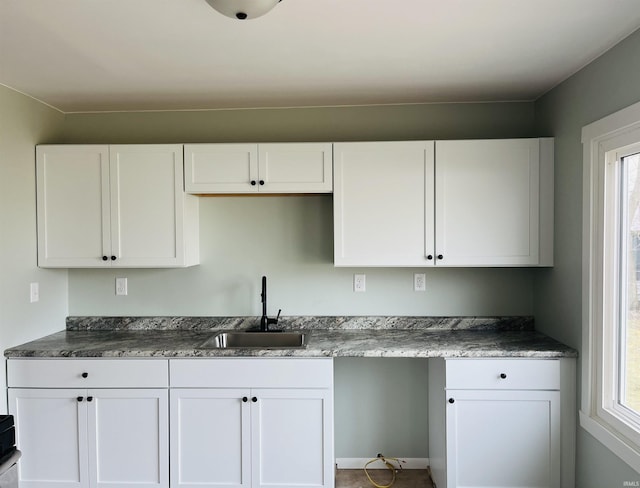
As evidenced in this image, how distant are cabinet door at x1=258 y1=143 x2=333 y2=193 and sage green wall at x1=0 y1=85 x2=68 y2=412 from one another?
142 cm

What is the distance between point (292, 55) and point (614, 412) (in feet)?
7.74

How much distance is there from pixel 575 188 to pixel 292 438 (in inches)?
81.8

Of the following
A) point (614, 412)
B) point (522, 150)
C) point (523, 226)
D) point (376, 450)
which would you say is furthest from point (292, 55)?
point (376, 450)

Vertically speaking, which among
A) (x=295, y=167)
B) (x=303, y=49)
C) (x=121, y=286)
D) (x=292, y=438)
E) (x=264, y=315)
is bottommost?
(x=292, y=438)

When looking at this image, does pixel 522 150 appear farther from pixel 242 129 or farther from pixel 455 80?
pixel 242 129

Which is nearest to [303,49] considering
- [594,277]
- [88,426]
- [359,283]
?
[359,283]

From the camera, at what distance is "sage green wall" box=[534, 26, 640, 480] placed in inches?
70.7

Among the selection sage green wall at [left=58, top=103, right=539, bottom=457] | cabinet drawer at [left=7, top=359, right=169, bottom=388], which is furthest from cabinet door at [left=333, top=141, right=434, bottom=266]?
cabinet drawer at [left=7, top=359, right=169, bottom=388]

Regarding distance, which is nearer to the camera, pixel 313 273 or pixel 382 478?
pixel 382 478

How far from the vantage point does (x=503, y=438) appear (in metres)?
2.15

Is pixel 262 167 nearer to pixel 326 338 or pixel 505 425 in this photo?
pixel 326 338

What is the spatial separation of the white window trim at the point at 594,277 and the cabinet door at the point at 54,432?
272cm

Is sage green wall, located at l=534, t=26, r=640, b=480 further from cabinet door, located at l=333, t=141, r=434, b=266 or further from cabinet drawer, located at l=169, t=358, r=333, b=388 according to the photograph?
cabinet drawer, located at l=169, t=358, r=333, b=388

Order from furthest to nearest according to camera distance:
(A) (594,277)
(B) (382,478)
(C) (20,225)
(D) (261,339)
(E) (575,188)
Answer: (D) (261,339)
(B) (382,478)
(C) (20,225)
(E) (575,188)
(A) (594,277)
